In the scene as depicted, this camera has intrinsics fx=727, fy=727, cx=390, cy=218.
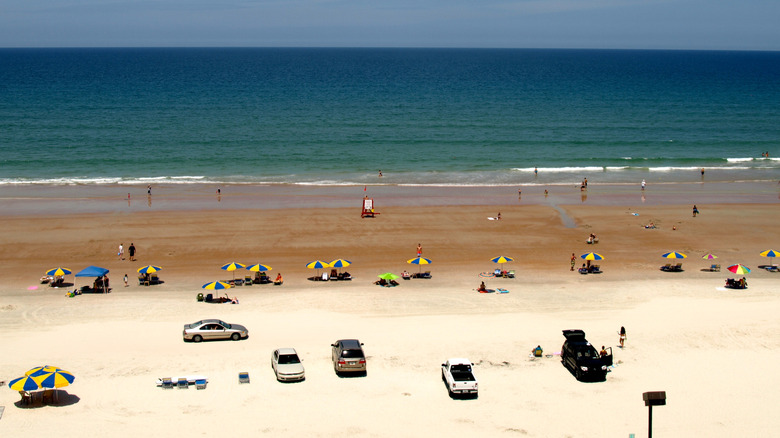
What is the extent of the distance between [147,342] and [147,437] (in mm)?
6962

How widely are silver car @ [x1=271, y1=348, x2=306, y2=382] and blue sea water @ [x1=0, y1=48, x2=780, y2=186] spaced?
3623 cm

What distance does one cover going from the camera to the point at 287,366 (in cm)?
2262

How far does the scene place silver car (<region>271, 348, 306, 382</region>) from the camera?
2244 cm

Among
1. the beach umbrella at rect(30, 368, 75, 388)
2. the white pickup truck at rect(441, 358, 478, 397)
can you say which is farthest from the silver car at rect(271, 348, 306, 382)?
the beach umbrella at rect(30, 368, 75, 388)

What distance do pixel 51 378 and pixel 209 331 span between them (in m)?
6.08

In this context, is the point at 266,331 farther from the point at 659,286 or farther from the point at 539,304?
the point at 659,286

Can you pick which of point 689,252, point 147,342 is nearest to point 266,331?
point 147,342

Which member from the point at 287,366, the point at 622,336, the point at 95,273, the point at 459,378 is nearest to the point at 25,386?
the point at 287,366

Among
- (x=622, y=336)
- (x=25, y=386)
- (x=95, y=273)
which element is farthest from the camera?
(x=95, y=273)

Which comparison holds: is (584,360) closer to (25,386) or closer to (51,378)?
(51,378)

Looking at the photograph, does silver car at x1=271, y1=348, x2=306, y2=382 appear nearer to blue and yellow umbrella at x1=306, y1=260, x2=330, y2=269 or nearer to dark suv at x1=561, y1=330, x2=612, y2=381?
dark suv at x1=561, y1=330, x2=612, y2=381

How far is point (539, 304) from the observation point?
30.3 metres

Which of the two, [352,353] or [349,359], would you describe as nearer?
[349,359]

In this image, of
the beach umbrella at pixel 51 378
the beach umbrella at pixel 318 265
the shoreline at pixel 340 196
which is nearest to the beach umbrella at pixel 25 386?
the beach umbrella at pixel 51 378
